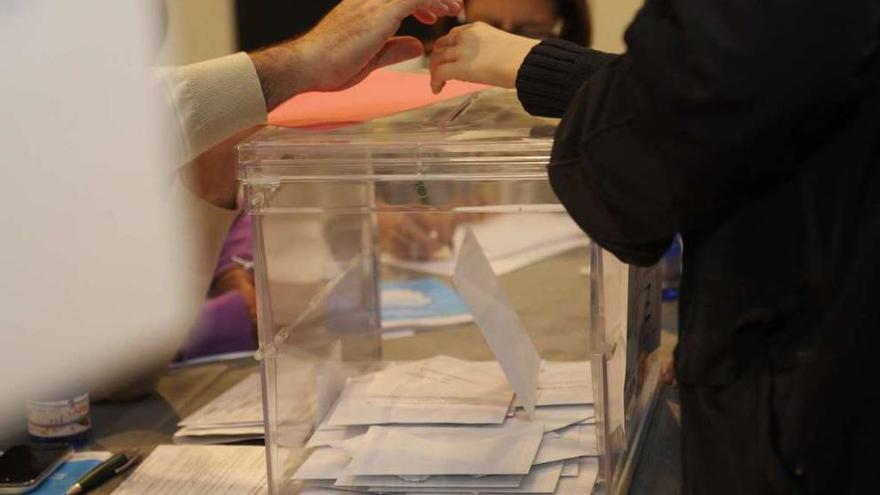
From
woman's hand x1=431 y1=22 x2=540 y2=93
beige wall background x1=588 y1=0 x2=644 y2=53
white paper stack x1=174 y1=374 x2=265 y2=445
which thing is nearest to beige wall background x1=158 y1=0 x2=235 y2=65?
beige wall background x1=588 y1=0 x2=644 y2=53

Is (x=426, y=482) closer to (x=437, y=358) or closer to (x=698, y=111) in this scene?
(x=437, y=358)

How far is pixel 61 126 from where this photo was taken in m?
1.11

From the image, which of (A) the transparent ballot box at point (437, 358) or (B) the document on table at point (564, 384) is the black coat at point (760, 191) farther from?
(B) the document on table at point (564, 384)

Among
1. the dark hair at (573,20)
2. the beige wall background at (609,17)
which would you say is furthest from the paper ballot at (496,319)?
the beige wall background at (609,17)

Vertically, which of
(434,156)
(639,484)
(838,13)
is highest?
(838,13)

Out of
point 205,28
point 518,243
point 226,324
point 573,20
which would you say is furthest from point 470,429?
point 205,28

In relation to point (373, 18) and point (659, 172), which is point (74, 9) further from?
point (659, 172)

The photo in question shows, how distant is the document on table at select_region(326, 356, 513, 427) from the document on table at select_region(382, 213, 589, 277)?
0.72 meters

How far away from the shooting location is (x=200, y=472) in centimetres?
111

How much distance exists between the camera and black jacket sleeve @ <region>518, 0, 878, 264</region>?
622mm

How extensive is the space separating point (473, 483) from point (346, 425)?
16 cm

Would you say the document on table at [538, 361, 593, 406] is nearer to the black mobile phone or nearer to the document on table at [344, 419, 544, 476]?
the document on table at [344, 419, 544, 476]

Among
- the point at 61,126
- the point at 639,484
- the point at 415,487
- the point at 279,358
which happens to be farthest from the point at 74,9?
the point at 639,484

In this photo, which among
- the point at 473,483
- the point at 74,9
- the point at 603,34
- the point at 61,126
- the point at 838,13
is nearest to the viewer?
the point at 838,13
